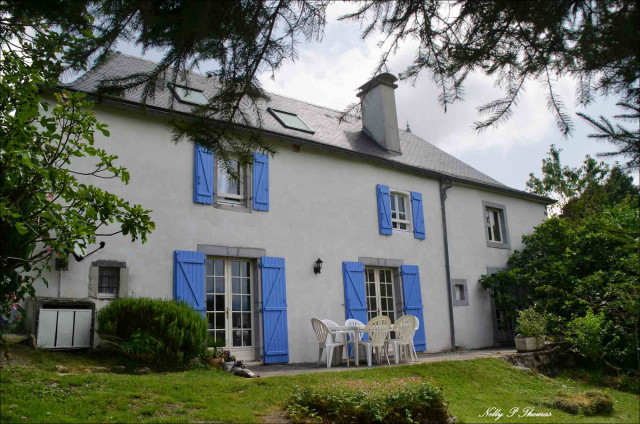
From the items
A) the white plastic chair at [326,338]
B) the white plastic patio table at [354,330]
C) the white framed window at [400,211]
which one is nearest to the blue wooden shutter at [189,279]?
the white plastic chair at [326,338]

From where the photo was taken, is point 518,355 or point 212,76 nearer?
point 212,76

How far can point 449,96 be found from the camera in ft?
11.7

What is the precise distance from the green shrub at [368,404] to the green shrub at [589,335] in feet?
16.3

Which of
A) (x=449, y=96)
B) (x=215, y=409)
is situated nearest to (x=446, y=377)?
(x=215, y=409)

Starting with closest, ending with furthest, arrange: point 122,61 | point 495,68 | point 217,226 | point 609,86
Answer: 1. point 609,86
2. point 495,68
3. point 217,226
4. point 122,61

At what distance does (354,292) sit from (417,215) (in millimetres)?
2721

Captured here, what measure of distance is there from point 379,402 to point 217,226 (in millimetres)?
4678

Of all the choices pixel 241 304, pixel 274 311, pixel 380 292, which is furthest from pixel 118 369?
pixel 380 292

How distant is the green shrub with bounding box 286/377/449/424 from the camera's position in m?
5.05

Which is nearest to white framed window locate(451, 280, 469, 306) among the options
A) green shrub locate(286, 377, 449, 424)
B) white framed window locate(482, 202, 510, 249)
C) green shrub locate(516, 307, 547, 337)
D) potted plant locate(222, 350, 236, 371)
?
white framed window locate(482, 202, 510, 249)

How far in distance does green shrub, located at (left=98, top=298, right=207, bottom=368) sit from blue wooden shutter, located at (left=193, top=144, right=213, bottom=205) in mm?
2023

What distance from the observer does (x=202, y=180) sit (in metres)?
8.86

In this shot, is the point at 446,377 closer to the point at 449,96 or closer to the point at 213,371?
the point at 213,371

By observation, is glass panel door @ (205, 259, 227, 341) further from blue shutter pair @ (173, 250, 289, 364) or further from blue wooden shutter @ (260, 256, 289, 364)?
blue wooden shutter @ (260, 256, 289, 364)
